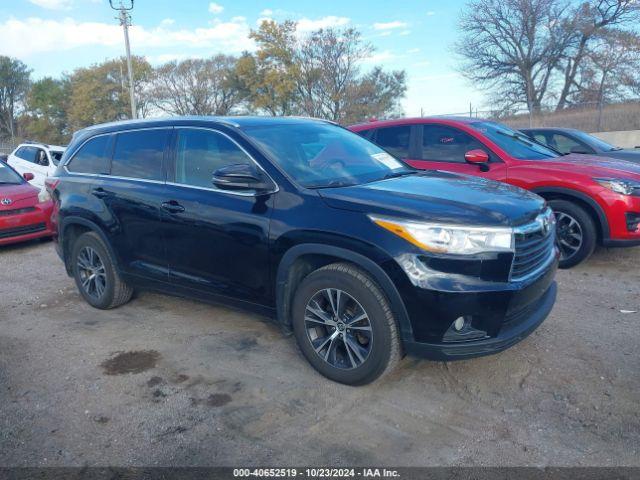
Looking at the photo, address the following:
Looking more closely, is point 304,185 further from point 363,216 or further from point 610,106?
point 610,106

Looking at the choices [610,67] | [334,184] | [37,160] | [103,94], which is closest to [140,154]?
[334,184]

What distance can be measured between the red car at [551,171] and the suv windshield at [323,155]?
190cm

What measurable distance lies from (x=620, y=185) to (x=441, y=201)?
10.9 ft

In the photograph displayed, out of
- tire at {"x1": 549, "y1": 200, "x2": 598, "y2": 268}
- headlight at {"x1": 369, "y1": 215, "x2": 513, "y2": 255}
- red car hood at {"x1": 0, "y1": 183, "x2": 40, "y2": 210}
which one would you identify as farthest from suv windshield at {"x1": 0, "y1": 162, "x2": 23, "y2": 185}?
tire at {"x1": 549, "y1": 200, "x2": 598, "y2": 268}

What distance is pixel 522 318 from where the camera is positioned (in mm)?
3307

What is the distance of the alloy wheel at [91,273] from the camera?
200 inches

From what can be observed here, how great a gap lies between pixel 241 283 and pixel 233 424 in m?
1.10

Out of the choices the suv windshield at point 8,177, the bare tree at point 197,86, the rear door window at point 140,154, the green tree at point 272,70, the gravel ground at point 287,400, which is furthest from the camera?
the bare tree at point 197,86

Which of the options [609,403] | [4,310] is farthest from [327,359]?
[4,310]

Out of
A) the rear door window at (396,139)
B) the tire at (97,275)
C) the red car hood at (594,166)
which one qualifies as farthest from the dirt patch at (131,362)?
the red car hood at (594,166)

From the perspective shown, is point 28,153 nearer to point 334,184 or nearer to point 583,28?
point 334,184

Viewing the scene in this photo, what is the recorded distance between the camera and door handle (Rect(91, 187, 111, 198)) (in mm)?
4752

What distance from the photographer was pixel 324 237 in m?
3.32

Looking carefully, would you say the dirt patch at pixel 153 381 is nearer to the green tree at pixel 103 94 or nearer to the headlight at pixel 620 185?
the headlight at pixel 620 185
